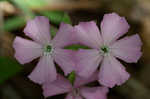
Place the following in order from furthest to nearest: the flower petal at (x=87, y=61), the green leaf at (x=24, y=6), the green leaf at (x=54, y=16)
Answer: the green leaf at (x=54, y=16) → the green leaf at (x=24, y=6) → the flower petal at (x=87, y=61)

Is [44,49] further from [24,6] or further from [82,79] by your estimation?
[24,6]

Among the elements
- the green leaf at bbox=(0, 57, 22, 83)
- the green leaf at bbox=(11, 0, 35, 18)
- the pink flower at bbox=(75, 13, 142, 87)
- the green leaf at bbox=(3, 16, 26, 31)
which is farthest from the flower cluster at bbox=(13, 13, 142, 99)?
the green leaf at bbox=(3, 16, 26, 31)

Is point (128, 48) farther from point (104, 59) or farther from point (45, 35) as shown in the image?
point (45, 35)

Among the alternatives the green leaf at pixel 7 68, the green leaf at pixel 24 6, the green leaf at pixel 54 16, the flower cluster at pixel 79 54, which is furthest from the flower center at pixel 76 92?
the green leaf at pixel 54 16

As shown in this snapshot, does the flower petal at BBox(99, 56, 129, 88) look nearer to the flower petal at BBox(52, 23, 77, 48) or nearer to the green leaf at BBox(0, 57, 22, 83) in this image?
the flower petal at BBox(52, 23, 77, 48)

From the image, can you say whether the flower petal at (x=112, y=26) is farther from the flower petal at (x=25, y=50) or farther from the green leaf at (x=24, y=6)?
the green leaf at (x=24, y=6)

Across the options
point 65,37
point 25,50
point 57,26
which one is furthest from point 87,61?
point 57,26
